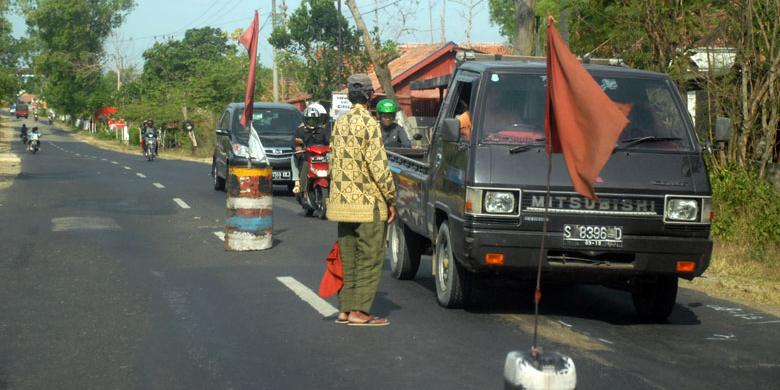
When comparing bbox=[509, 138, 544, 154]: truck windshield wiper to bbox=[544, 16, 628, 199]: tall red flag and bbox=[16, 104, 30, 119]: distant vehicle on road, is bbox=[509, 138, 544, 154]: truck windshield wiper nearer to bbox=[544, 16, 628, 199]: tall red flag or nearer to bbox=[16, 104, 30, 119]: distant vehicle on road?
bbox=[544, 16, 628, 199]: tall red flag

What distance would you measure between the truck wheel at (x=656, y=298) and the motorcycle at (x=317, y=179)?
8934mm

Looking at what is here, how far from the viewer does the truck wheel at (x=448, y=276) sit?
8750 millimetres

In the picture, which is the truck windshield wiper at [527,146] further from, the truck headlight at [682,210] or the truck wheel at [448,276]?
the truck headlight at [682,210]

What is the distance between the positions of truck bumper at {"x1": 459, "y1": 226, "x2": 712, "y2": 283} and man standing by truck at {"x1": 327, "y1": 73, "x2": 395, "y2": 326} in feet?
2.26

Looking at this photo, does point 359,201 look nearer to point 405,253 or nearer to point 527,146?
point 527,146

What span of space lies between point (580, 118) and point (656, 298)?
4.08 metres

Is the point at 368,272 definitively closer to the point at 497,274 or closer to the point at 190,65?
the point at 497,274

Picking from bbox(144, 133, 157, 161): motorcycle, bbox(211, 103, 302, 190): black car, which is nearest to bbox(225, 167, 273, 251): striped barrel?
bbox(211, 103, 302, 190): black car

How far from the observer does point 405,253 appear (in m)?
10.8

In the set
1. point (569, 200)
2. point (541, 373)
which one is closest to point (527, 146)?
point (569, 200)

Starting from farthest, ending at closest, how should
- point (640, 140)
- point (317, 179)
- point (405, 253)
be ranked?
point (317, 179) < point (405, 253) < point (640, 140)

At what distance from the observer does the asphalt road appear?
6562 mm

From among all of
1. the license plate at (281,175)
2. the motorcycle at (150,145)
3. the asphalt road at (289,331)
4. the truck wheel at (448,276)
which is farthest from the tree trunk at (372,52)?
the motorcycle at (150,145)

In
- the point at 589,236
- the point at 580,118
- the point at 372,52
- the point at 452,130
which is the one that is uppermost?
the point at 372,52
